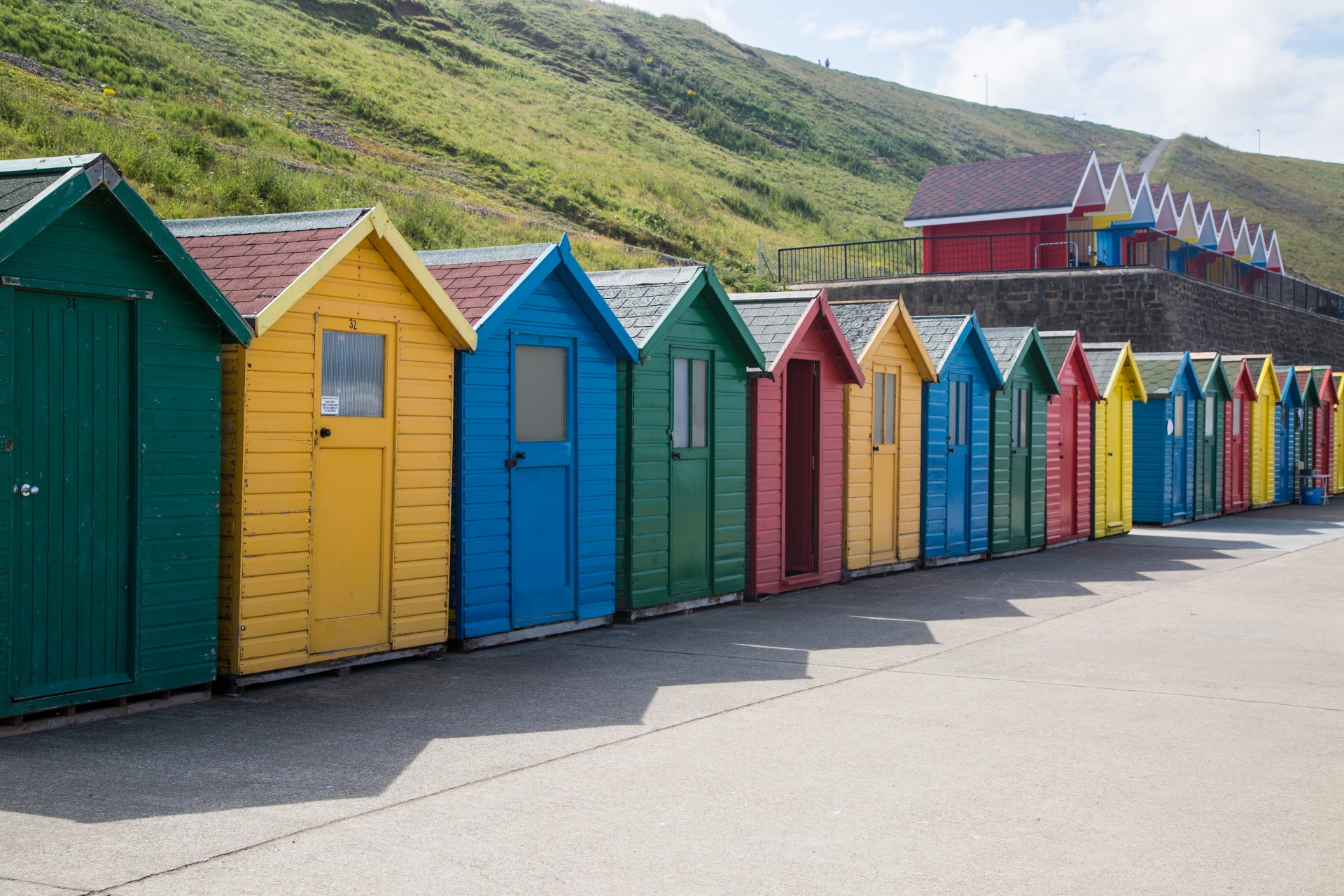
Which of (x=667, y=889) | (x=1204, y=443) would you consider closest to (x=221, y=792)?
(x=667, y=889)

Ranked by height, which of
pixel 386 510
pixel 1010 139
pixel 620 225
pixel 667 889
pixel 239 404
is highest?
pixel 1010 139

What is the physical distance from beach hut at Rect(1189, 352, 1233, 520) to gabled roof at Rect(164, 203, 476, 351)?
55.8 ft

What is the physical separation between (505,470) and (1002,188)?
1393 inches

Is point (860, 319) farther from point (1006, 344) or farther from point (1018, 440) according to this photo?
point (1018, 440)

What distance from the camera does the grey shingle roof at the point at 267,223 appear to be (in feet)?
27.0

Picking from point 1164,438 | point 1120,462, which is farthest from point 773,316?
point 1164,438

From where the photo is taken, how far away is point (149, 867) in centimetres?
453

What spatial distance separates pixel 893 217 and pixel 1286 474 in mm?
60829

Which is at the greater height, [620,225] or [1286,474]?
[620,225]

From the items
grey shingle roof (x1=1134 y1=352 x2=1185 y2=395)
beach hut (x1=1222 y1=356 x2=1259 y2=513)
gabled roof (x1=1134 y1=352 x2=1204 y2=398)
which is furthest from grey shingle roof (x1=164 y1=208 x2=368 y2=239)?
beach hut (x1=1222 y1=356 x2=1259 y2=513)

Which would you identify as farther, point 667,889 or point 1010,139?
point 1010,139

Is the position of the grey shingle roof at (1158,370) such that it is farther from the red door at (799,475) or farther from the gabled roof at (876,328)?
the red door at (799,475)

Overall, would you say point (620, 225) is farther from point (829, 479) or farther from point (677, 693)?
point (677, 693)

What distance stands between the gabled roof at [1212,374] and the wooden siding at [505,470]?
1507 cm
